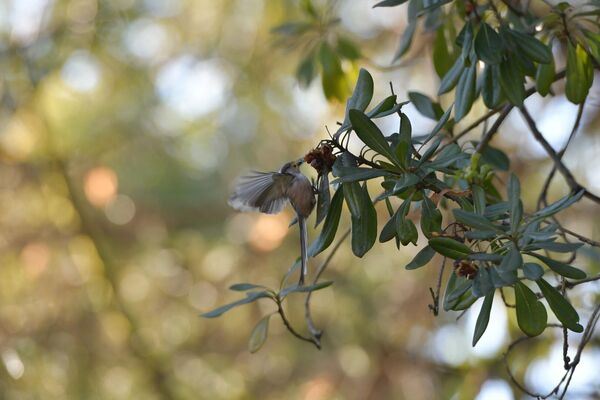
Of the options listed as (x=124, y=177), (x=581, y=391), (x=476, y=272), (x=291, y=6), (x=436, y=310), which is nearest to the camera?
(x=476, y=272)

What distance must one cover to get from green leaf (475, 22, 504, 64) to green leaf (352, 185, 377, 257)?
201 millimetres

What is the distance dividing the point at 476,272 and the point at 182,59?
1.95m

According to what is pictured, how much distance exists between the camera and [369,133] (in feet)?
2.44

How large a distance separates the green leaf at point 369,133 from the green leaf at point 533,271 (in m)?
0.14

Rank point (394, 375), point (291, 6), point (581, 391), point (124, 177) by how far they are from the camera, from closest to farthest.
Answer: point (581, 391), point (394, 375), point (291, 6), point (124, 177)

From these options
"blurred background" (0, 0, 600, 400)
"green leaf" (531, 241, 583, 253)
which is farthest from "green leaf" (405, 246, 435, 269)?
"blurred background" (0, 0, 600, 400)

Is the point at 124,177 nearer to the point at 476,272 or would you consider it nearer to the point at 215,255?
the point at 215,255

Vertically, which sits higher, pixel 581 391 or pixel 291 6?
pixel 291 6

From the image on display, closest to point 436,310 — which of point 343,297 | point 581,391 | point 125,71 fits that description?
point 581,391

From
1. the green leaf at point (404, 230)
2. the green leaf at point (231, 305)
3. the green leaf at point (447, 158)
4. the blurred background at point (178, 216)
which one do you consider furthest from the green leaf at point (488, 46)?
the blurred background at point (178, 216)

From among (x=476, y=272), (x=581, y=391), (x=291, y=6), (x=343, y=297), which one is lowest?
(x=343, y=297)

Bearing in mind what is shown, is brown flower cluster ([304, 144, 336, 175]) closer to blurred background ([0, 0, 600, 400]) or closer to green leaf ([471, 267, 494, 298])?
green leaf ([471, 267, 494, 298])

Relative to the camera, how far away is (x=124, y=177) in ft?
8.99

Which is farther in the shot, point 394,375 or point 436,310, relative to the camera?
point 394,375
